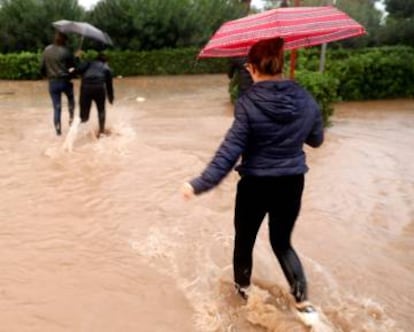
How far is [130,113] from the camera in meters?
11.7

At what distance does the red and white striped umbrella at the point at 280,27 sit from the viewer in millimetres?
3514

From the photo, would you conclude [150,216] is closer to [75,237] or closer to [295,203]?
[75,237]

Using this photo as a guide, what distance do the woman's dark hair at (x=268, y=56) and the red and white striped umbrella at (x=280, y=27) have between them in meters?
0.29

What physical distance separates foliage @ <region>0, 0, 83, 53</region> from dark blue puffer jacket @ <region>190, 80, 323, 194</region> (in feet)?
58.9

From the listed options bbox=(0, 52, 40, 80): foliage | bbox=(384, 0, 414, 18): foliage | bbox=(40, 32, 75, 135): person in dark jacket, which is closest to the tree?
bbox=(384, 0, 414, 18): foliage

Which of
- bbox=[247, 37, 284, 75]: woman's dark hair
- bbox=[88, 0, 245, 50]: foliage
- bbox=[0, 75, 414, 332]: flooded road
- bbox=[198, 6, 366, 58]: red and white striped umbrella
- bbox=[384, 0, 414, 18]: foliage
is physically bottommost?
bbox=[0, 75, 414, 332]: flooded road

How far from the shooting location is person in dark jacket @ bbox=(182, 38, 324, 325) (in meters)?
3.08

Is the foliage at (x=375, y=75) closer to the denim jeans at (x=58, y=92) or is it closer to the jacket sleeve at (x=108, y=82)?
the jacket sleeve at (x=108, y=82)

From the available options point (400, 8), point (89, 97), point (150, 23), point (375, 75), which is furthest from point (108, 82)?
point (400, 8)

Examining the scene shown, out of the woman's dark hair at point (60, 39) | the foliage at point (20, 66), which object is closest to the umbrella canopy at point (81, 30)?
the woman's dark hair at point (60, 39)

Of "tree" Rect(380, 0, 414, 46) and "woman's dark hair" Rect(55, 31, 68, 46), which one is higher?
"tree" Rect(380, 0, 414, 46)

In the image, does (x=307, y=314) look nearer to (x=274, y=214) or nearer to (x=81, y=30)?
(x=274, y=214)

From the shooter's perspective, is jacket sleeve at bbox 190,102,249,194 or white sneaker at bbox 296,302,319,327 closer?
jacket sleeve at bbox 190,102,249,194

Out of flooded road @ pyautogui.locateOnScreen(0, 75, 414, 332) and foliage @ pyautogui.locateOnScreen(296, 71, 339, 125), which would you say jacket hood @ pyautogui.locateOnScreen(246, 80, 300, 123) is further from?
foliage @ pyautogui.locateOnScreen(296, 71, 339, 125)
